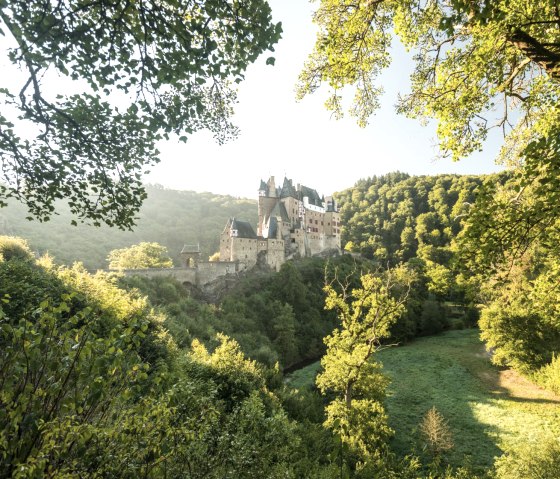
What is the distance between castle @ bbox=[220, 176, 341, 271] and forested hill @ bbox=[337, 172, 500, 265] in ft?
69.8

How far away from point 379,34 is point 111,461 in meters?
9.49

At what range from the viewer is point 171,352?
17.6 meters

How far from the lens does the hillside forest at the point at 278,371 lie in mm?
3465

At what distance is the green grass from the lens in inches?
765

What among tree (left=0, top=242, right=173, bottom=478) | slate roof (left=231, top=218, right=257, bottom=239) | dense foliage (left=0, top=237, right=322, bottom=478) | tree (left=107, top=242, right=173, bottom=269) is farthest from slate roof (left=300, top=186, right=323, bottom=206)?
tree (left=0, top=242, right=173, bottom=478)

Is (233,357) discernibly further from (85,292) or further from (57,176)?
(57,176)

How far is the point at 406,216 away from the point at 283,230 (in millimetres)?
52260

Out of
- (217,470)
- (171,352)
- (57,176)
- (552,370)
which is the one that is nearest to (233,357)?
(171,352)

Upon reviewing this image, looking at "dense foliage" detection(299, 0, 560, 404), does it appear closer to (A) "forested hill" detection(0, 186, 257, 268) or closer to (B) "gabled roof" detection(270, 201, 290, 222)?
(A) "forested hill" detection(0, 186, 257, 268)

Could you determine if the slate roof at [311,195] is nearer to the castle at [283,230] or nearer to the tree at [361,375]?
the castle at [283,230]

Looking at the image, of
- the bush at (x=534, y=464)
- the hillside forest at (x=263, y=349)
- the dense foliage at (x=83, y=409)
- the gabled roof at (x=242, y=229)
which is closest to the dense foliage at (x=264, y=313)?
the hillside forest at (x=263, y=349)

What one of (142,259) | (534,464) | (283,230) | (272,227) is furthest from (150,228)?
(534,464)

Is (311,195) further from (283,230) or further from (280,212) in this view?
(283,230)

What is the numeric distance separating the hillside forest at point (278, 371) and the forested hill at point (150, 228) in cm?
145
